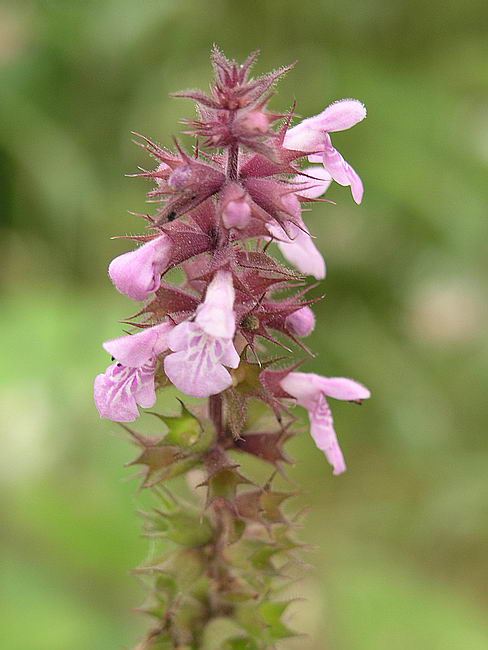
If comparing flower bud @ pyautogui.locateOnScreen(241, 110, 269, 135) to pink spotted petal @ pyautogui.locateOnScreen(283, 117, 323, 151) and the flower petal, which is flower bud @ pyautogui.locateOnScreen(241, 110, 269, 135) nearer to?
pink spotted petal @ pyautogui.locateOnScreen(283, 117, 323, 151)

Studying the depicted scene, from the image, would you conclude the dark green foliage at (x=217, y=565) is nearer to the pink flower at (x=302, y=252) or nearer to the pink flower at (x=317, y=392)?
the pink flower at (x=317, y=392)

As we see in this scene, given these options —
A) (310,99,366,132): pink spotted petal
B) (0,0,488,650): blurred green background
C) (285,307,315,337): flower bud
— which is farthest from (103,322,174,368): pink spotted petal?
(0,0,488,650): blurred green background

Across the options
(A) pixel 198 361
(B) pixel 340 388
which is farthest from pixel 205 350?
(B) pixel 340 388

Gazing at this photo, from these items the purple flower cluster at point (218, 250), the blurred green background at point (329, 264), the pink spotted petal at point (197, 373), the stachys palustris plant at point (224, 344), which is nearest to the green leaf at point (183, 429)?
the stachys palustris plant at point (224, 344)

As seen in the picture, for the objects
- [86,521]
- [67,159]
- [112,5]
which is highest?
[112,5]

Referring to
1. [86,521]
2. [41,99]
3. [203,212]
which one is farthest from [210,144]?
[41,99]

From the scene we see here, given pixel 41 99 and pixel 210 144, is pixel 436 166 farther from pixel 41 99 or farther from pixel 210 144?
pixel 210 144

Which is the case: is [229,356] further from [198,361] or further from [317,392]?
[317,392]
